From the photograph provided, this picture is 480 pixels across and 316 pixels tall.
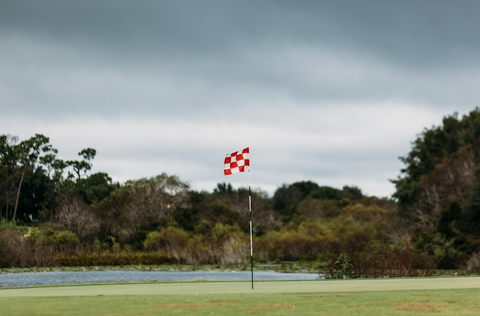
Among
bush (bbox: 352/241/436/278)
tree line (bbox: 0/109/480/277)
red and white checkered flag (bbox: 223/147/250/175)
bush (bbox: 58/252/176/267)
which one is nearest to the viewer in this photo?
red and white checkered flag (bbox: 223/147/250/175)

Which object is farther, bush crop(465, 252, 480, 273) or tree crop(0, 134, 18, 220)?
tree crop(0, 134, 18, 220)

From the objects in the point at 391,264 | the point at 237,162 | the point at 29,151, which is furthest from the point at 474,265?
the point at 29,151

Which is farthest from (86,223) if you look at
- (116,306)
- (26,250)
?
(116,306)

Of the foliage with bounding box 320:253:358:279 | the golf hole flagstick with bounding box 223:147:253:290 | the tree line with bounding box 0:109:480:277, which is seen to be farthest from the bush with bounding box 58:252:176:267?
the golf hole flagstick with bounding box 223:147:253:290

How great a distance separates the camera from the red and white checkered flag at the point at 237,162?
55.3 feet

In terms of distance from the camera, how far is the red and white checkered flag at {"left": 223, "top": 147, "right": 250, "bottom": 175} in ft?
55.3

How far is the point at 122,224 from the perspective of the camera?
54.8m

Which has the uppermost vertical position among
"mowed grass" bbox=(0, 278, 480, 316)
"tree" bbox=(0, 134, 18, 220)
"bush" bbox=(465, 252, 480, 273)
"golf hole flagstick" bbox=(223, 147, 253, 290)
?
"tree" bbox=(0, 134, 18, 220)

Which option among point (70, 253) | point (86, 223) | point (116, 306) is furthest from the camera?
point (86, 223)

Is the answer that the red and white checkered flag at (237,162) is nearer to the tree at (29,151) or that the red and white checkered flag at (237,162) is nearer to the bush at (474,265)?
the bush at (474,265)

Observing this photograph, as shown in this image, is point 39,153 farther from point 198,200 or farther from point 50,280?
point 50,280

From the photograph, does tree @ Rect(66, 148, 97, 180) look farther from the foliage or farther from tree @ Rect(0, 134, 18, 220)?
the foliage

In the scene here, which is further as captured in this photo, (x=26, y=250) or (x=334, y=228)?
(x=334, y=228)

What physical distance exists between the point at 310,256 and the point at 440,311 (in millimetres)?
37366
